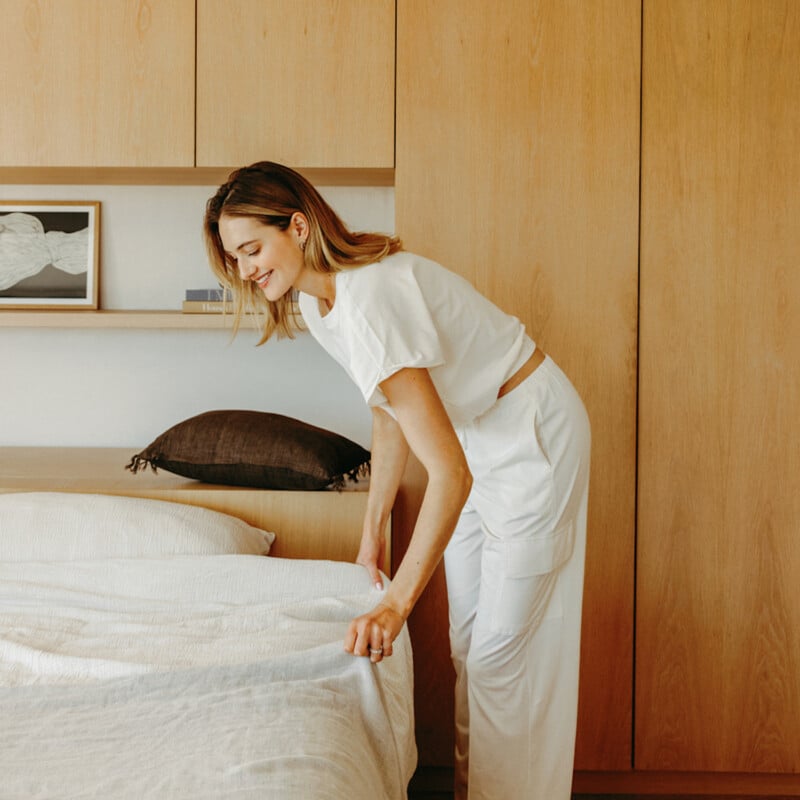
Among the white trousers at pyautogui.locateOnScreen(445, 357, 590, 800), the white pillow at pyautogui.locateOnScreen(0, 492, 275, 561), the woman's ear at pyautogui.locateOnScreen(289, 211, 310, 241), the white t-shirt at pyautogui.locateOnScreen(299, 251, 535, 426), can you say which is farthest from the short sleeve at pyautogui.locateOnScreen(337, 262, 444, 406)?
the white pillow at pyautogui.locateOnScreen(0, 492, 275, 561)

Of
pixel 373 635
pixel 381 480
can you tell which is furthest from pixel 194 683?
pixel 381 480

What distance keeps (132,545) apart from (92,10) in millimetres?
1355

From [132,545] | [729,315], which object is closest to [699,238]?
[729,315]

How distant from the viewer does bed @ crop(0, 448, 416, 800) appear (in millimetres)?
1136

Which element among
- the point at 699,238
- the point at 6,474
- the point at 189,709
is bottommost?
the point at 189,709

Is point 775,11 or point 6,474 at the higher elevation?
point 775,11

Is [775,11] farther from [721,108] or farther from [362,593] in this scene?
[362,593]

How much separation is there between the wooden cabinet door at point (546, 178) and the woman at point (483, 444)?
54 cm

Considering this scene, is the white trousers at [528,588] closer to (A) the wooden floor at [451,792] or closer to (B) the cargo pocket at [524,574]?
(B) the cargo pocket at [524,574]

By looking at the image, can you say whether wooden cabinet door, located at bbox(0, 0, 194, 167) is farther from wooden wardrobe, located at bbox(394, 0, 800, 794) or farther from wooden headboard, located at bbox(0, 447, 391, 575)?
wooden headboard, located at bbox(0, 447, 391, 575)

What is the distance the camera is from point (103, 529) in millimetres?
1975

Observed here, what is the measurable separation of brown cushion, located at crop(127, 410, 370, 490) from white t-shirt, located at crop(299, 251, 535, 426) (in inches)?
17.9

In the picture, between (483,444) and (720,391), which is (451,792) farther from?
(720,391)

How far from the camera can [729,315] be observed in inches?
92.0
